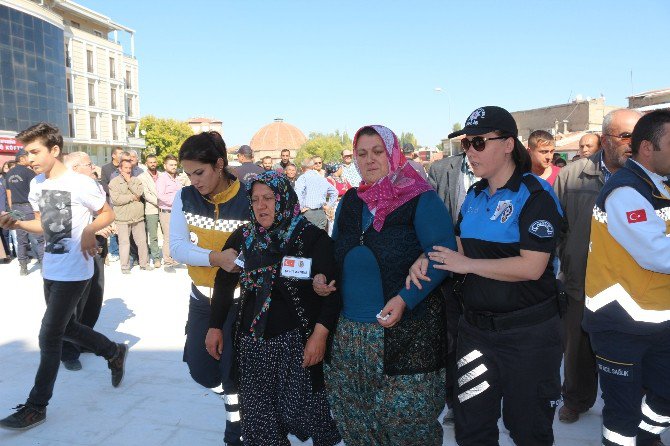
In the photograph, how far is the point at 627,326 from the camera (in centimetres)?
252

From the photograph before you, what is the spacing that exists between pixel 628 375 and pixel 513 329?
2.30 feet

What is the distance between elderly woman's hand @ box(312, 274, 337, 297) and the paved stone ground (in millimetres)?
1685

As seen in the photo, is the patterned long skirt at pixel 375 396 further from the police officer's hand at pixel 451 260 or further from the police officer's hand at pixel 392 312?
the police officer's hand at pixel 451 260

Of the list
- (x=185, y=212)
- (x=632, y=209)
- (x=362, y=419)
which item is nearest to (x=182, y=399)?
(x=185, y=212)

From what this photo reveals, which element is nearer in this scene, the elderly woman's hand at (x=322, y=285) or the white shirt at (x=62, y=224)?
the elderly woman's hand at (x=322, y=285)

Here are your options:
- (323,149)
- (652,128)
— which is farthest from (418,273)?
(323,149)

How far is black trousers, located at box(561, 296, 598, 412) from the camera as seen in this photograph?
148 inches

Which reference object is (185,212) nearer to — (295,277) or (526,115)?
(295,277)

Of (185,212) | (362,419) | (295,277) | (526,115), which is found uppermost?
(526,115)

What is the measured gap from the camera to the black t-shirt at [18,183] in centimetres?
920

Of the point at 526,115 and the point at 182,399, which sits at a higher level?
the point at 526,115

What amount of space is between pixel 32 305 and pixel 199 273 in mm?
5446

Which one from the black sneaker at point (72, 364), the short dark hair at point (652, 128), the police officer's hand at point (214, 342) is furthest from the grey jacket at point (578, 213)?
the black sneaker at point (72, 364)

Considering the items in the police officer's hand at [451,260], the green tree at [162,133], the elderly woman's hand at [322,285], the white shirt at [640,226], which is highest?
the green tree at [162,133]
